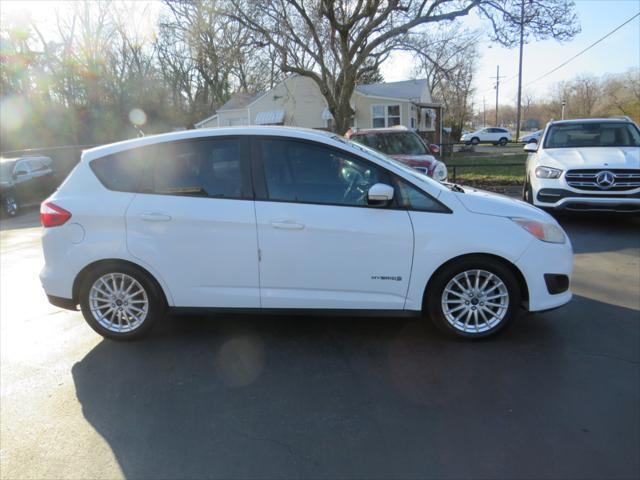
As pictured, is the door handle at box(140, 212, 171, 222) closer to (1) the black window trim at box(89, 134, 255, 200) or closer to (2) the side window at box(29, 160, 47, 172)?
(1) the black window trim at box(89, 134, 255, 200)

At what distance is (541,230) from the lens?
3775 millimetres

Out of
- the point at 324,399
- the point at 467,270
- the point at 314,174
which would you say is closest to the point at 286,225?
the point at 314,174

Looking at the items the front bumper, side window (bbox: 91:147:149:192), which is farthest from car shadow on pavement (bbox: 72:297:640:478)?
the front bumper

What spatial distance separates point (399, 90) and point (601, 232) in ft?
85.2

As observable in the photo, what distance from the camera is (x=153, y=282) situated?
3.93 m

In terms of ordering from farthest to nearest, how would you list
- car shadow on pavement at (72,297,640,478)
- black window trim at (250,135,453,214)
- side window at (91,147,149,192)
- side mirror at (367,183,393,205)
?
side window at (91,147,149,192), black window trim at (250,135,453,214), side mirror at (367,183,393,205), car shadow on pavement at (72,297,640,478)

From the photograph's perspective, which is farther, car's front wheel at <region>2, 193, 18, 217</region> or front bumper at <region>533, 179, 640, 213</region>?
car's front wheel at <region>2, 193, 18, 217</region>

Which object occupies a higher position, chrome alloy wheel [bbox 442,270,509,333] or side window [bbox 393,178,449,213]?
side window [bbox 393,178,449,213]

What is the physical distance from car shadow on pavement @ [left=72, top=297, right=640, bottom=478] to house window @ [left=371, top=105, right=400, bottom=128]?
2627 centimetres

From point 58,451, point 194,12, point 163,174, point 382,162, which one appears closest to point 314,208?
point 382,162

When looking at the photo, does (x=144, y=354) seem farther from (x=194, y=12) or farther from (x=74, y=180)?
(x=194, y=12)

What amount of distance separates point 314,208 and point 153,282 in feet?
4.87

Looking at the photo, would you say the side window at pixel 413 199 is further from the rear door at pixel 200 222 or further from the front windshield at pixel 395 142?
the front windshield at pixel 395 142

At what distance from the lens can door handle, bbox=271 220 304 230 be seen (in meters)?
3.67
